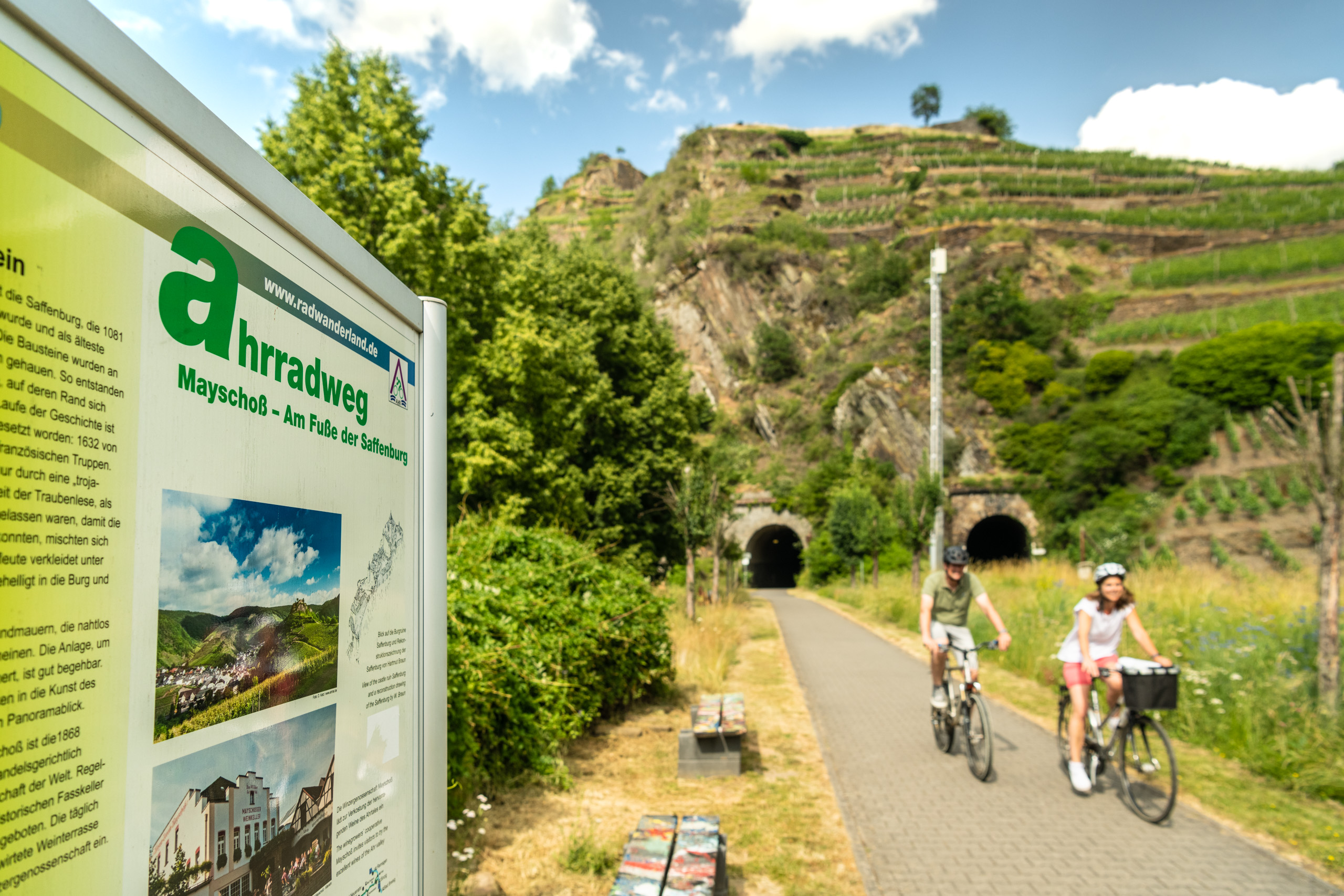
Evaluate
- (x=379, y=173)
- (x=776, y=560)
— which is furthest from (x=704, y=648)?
(x=776, y=560)

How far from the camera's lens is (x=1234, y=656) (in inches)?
291

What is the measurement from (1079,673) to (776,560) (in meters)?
51.6

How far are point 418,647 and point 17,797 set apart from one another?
1251mm

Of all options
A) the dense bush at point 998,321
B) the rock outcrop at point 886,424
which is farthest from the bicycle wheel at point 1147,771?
the dense bush at point 998,321

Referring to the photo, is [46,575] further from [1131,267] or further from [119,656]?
[1131,267]

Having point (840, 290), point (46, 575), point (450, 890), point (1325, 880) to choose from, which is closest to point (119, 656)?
point (46, 575)

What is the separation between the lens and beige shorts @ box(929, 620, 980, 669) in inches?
256

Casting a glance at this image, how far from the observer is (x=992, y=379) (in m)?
43.0

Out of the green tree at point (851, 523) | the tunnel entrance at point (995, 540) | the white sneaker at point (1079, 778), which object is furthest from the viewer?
the tunnel entrance at point (995, 540)

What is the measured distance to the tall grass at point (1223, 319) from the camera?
42281mm

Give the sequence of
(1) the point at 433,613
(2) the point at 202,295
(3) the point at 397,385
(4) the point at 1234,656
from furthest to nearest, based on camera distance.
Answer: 1. (4) the point at 1234,656
2. (1) the point at 433,613
3. (3) the point at 397,385
4. (2) the point at 202,295

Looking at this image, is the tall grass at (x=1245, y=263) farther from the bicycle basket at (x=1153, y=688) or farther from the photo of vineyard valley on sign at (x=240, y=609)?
the photo of vineyard valley on sign at (x=240, y=609)

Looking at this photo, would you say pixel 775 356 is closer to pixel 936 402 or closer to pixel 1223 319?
pixel 1223 319

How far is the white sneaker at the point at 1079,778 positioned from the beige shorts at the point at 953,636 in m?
1.03
